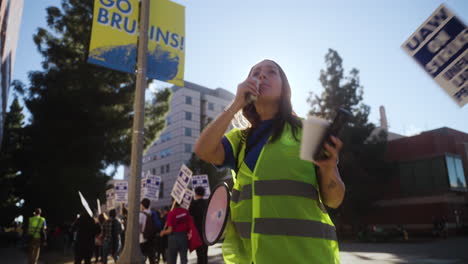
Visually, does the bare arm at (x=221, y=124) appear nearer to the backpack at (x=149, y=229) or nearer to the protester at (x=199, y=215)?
the protester at (x=199, y=215)

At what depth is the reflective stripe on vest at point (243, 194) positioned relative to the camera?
1505mm

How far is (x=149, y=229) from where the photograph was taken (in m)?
9.72

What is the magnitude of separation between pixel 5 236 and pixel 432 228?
4531cm

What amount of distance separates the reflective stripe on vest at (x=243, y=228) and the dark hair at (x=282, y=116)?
407 mm

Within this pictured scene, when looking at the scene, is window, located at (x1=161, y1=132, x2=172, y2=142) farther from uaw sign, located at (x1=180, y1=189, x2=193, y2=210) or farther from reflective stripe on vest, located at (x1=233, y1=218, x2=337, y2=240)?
reflective stripe on vest, located at (x1=233, y1=218, x2=337, y2=240)

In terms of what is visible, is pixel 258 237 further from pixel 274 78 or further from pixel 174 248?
pixel 174 248

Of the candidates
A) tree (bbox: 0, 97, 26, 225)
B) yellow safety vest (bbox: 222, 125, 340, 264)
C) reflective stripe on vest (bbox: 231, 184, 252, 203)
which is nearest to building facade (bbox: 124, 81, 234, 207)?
tree (bbox: 0, 97, 26, 225)

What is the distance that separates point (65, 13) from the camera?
2039 cm

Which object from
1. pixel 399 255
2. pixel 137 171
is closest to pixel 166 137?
pixel 399 255

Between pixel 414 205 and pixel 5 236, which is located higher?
pixel 414 205

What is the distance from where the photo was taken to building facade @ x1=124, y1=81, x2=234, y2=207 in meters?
63.2

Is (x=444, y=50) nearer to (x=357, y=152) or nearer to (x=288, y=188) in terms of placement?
(x=288, y=188)

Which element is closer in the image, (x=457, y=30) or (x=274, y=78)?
(x=274, y=78)

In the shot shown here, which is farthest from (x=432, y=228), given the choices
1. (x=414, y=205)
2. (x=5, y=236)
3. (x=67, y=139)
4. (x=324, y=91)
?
(x=5, y=236)
